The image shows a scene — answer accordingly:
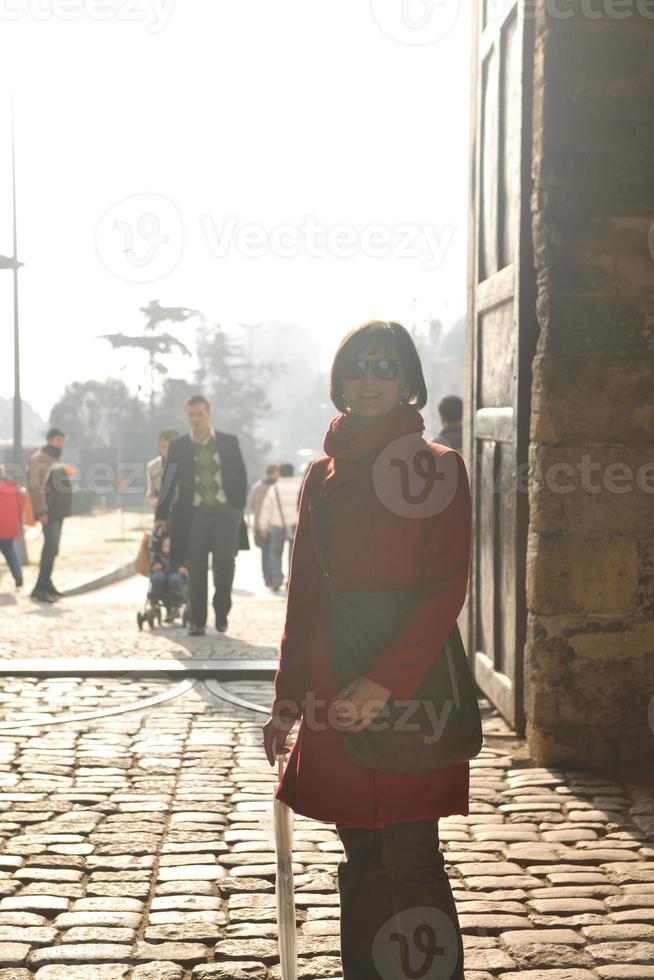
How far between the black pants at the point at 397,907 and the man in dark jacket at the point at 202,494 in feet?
24.3

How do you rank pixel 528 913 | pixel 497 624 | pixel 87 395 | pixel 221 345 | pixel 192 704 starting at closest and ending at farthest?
pixel 528 913 → pixel 497 624 → pixel 192 704 → pixel 87 395 → pixel 221 345

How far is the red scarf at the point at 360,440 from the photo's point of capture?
130 inches

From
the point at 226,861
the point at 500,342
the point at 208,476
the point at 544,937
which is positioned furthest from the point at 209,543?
the point at 544,937

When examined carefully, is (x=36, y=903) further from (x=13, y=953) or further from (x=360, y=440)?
(x=360, y=440)

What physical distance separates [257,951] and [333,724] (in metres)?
1.16

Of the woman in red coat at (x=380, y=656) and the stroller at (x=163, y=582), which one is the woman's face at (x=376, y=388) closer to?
the woman in red coat at (x=380, y=656)

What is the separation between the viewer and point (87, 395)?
7219cm

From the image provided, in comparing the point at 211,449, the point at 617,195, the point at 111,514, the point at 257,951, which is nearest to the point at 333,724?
the point at 257,951

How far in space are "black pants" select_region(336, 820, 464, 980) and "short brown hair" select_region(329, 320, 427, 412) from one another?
1.03 meters

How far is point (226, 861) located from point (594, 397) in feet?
8.91

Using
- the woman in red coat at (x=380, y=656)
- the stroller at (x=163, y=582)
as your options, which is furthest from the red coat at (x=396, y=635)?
the stroller at (x=163, y=582)

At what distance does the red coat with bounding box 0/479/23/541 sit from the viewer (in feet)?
55.2

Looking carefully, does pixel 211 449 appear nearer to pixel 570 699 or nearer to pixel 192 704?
pixel 192 704

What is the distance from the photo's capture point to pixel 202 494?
10.8m
